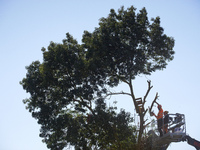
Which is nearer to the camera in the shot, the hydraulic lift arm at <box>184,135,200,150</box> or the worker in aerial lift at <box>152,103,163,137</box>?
the hydraulic lift arm at <box>184,135,200,150</box>

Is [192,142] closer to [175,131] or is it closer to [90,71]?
[175,131]

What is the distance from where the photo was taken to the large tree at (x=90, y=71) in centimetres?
1948

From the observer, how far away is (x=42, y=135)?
65.4 ft

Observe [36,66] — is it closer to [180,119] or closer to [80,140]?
[80,140]

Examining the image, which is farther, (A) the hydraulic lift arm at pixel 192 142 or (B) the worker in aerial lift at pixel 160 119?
(B) the worker in aerial lift at pixel 160 119

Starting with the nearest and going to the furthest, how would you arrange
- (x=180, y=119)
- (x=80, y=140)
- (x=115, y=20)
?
1. (x=180, y=119)
2. (x=80, y=140)
3. (x=115, y=20)

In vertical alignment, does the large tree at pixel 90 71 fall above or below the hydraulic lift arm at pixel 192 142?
above

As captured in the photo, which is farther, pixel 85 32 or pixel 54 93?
pixel 85 32

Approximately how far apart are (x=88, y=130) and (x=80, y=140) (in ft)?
3.21

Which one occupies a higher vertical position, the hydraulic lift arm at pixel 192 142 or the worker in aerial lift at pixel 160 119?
the worker in aerial lift at pixel 160 119

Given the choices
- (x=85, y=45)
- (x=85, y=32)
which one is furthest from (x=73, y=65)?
(x=85, y=32)

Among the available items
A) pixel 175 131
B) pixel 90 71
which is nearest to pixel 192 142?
pixel 175 131

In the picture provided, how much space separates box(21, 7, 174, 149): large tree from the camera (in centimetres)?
1948

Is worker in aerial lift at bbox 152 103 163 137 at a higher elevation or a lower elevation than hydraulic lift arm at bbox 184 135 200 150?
higher
